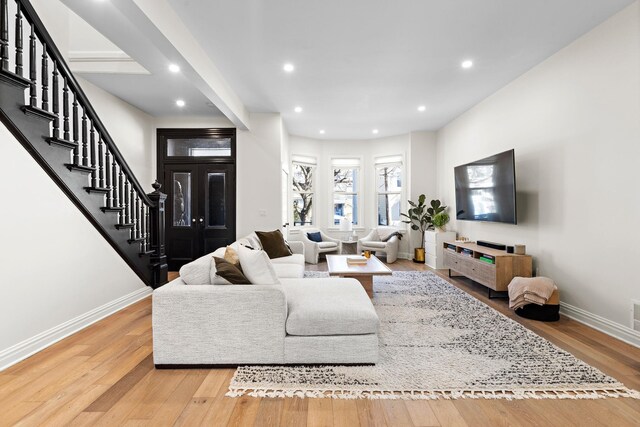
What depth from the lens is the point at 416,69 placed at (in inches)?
157

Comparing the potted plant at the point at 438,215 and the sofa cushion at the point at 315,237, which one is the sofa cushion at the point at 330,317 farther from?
the sofa cushion at the point at 315,237

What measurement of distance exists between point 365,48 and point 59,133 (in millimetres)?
3083

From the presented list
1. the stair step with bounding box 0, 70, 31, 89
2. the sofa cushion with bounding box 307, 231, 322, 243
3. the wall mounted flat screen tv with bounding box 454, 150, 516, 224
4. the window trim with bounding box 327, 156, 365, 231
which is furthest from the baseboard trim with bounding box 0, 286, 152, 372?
the window trim with bounding box 327, 156, 365, 231

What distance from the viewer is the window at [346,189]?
8.08 metres

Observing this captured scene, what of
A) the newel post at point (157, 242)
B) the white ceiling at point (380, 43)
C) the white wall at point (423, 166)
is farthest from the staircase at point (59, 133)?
the white wall at point (423, 166)

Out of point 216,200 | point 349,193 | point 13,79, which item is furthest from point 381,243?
point 13,79

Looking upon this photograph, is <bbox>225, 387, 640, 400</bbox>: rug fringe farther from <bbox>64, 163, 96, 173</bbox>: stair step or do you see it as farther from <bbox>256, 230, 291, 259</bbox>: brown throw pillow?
<bbox>256, 230, 291, 259</bbox>: brown throw pillow

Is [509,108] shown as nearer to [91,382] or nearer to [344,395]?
[344,395]

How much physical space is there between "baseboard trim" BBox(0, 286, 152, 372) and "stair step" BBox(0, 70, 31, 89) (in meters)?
1.84

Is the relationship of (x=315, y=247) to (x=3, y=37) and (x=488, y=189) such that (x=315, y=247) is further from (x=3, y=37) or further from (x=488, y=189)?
(x=3, y=37)

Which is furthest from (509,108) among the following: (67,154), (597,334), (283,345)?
(67,154)

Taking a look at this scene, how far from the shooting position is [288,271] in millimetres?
3830

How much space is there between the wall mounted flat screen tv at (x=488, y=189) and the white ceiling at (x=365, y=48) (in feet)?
3.54

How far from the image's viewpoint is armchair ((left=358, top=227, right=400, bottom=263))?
6781mm
